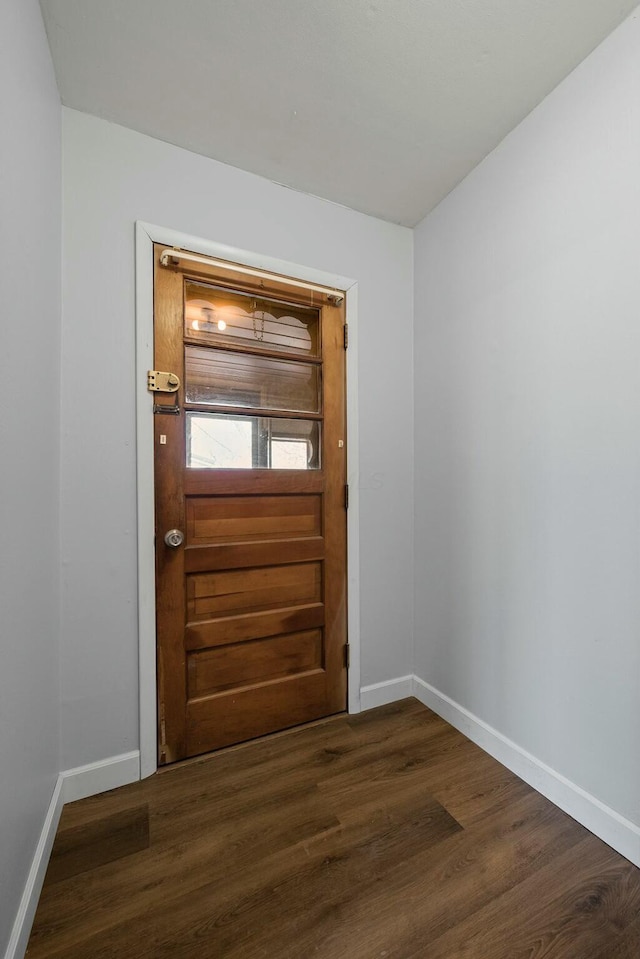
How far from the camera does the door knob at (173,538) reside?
1.63 metres

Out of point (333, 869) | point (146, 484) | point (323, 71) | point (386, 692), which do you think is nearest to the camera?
point (333, 869)

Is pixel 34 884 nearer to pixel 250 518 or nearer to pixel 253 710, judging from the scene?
pixel 253 710

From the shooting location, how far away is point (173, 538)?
1637mm

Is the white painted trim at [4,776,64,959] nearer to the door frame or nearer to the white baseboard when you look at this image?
the door frame

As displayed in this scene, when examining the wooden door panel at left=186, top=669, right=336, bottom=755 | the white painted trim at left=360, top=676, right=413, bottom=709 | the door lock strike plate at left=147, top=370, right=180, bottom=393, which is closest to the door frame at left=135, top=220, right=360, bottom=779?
the door lock strike plate at left=147, top=370, right=180, bottom=393

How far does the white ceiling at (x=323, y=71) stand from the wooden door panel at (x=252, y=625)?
6.89 feet

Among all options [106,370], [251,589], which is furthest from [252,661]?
[106,370]

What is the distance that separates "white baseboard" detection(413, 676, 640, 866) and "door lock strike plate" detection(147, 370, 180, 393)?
2.00m

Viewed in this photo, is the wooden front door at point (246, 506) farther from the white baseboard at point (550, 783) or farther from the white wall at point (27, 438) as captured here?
the white baseboard at point (550, 783)

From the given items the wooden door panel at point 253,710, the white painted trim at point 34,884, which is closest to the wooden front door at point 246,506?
the wooden door panel at point 253,710

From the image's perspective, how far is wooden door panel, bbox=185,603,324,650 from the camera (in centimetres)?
170

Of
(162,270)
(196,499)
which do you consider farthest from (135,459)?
(162,270)

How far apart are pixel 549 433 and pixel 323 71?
1.56 meters

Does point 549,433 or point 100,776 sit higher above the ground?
point 549,433
